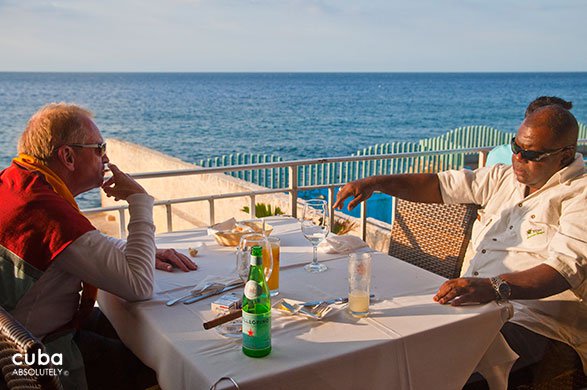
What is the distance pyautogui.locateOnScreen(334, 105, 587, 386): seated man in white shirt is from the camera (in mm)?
2025

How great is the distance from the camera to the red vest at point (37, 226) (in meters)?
1.72

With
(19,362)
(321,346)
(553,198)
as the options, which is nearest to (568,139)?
(553,198)

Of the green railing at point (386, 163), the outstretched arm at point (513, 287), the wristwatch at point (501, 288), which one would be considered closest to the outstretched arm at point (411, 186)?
the outstretched arm at point (513, 287)

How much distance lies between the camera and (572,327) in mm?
2215

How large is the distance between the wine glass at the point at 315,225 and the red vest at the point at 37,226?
0.83 meters

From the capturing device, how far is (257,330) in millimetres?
1420

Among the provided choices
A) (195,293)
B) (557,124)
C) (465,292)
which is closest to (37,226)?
(195,293)

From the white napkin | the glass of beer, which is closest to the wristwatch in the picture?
the glass of beer

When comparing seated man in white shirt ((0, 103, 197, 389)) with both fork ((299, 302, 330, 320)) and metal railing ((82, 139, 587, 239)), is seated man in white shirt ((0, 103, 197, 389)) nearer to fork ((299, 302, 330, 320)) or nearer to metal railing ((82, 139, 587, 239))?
fork ((299, 302, 330, 320))

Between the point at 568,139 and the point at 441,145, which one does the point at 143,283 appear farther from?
the point at 441,145

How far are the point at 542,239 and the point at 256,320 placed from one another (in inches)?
56.9

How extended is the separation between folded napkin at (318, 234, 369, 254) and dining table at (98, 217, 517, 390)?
0.71 ft

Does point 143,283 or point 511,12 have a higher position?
point 511,12

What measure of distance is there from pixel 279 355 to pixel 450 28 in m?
51.2
